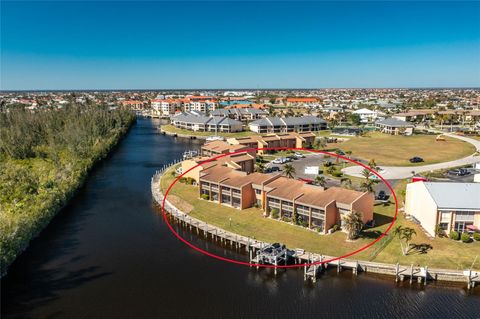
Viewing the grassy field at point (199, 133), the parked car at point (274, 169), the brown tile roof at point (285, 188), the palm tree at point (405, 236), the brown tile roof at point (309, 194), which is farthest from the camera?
the grassy field at point (199, 133)

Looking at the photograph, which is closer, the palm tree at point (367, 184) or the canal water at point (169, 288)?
the canal water at point (169, 288)

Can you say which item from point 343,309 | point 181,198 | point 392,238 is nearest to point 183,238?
point 181,198

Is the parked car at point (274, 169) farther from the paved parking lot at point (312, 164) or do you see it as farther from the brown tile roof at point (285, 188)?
the brown tile roof at point (285, 188)

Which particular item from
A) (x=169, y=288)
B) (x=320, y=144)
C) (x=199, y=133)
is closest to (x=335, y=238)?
(x=169, y=288)

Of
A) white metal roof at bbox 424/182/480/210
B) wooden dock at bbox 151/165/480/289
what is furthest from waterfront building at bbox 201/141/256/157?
white metal roof at bbox 424/182/480/210

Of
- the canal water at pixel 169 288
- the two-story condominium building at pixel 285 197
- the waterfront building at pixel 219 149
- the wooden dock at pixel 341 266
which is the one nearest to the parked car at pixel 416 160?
the waterfront building at pixel 219 149

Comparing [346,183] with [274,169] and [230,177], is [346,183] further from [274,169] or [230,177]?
[230,177]
